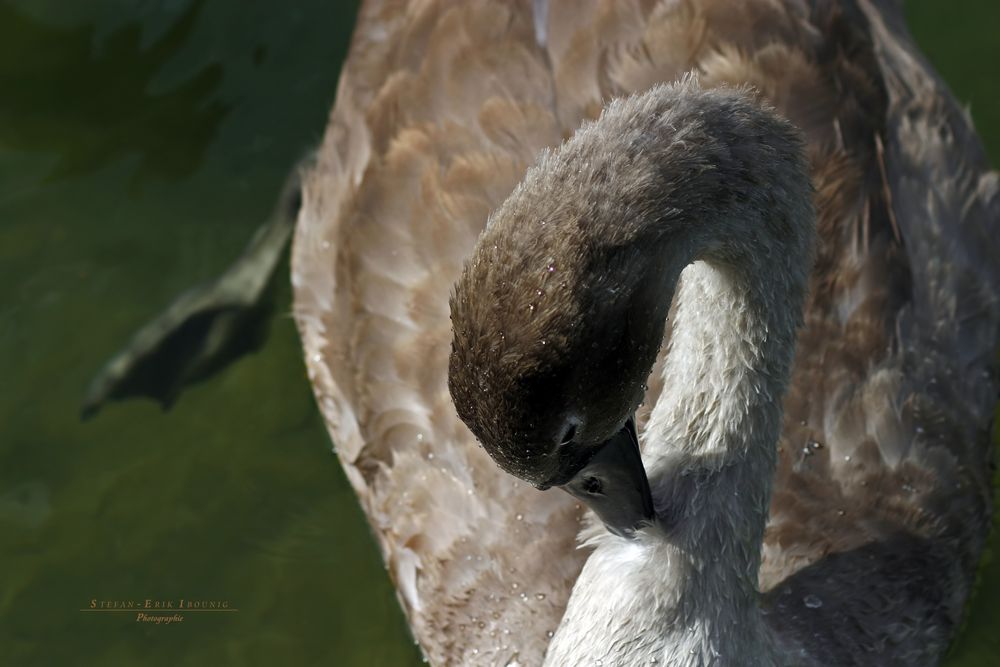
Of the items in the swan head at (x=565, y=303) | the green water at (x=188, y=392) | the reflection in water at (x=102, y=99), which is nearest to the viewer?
the swan head at (x=565, y=303)

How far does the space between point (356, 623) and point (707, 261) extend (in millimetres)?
2366

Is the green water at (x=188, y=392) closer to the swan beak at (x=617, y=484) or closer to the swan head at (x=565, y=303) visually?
the swan beak at (x=617, y=484)

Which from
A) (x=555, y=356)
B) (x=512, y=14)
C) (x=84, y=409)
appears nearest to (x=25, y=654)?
(x=84, y=409)

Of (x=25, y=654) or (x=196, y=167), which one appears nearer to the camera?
(x=25, y=654)

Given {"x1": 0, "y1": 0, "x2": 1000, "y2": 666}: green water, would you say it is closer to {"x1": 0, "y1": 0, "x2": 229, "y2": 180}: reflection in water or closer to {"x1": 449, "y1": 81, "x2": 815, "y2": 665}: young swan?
{"x1": 0, "y1": 0, "x2": 229, "y2": 180}: reflection in water

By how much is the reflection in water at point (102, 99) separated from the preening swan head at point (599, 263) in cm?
358

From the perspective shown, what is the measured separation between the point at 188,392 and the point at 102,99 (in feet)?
5.05

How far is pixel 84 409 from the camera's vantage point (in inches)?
221

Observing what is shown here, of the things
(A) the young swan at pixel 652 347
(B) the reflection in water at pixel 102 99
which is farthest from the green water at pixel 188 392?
(A) the young swan at pixel 652 347

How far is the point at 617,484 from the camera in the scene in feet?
10.5

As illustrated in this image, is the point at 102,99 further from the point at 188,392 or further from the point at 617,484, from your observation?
the point at 617,484

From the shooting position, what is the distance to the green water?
202 inches

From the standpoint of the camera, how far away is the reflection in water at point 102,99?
6.19 meters

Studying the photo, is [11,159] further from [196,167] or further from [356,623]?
[356,623]
